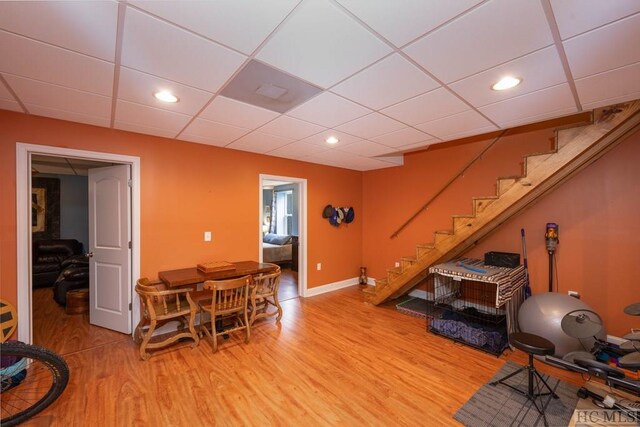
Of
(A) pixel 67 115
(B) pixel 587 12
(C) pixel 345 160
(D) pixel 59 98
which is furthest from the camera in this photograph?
(C) pixel 345 160

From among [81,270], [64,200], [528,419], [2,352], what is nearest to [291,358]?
[528,419]

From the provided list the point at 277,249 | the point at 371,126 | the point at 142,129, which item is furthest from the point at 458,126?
the point at 277,249

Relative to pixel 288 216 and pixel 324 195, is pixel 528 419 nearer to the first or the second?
pixel 324 195

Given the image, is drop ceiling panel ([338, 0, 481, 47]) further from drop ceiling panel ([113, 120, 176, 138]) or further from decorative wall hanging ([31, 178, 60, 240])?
decorative wall hanging ([31, 178, 60, 240])

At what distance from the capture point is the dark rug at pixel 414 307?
4.14 m

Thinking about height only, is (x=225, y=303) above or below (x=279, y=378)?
above

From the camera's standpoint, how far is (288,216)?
889cm

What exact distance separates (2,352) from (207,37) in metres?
2.59

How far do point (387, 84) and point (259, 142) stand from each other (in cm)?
211

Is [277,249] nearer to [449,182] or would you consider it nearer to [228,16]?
[449,182]

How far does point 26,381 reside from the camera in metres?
2.46

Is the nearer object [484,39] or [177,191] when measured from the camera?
[484,39]

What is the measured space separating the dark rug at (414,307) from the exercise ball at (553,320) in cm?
134
